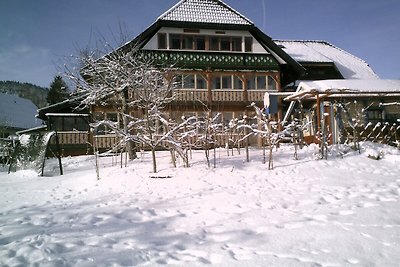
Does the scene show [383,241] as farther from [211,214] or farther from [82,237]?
[82,237]

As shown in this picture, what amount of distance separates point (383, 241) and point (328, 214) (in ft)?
3.79

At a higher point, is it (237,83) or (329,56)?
(329,56)

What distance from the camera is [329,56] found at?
26172 mm

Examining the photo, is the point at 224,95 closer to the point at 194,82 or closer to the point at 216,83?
the point at 216,83

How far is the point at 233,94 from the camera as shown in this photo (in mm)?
19984

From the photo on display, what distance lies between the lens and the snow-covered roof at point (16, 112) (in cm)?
4277

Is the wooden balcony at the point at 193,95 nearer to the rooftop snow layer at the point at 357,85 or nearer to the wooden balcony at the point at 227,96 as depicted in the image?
the wooden balcony at the point at 227,96

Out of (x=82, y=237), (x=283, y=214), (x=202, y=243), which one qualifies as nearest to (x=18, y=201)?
(x=82, y=237)

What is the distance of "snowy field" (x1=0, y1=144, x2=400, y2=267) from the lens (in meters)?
3.40

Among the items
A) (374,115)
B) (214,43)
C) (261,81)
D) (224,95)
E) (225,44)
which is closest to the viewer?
(374,115)

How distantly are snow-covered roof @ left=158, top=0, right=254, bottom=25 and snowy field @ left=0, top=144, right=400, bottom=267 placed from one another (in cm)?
1348

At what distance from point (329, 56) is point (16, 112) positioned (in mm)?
45448

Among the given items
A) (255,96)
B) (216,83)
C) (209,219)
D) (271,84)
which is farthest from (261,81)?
(209,219)

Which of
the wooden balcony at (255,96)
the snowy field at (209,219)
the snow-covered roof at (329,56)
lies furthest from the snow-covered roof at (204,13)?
the snowy field at (209,219)
